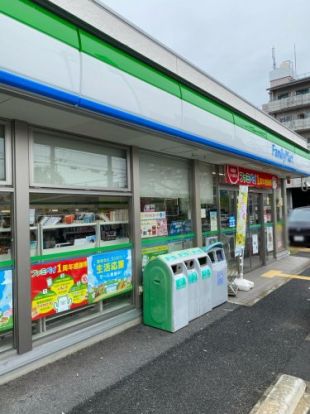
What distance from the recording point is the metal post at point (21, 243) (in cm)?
345

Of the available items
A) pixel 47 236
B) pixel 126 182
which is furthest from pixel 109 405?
pixel 126 182

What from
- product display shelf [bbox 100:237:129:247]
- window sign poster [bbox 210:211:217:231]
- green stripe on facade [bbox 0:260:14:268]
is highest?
window sign poster [bbox 210:211:217:231]

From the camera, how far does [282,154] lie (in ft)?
29.1

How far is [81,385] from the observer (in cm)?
315

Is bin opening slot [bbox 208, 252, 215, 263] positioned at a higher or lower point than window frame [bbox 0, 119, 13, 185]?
lower

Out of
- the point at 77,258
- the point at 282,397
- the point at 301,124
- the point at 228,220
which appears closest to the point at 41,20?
the point at 77,258

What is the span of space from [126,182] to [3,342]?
2.73 metres

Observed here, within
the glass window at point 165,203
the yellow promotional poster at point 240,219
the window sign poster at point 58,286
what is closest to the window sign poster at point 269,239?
the yellow promotional poster at point 240,219

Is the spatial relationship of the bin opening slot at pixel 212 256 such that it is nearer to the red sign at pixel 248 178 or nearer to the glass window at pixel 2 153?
the red sign at pixel 248 178

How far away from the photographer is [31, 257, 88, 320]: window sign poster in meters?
3.70

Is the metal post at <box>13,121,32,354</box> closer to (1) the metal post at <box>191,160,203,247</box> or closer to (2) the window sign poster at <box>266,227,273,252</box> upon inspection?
(1) the metal post at <box>191,160,203,247</box>

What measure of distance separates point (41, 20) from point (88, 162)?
1.88 m

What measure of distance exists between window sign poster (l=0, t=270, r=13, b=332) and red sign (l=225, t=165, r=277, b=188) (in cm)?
544

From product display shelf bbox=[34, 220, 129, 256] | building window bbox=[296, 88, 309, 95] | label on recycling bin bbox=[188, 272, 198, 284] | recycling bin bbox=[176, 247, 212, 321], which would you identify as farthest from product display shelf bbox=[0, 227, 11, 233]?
building window bbox=[296, 88, 309, 95]
